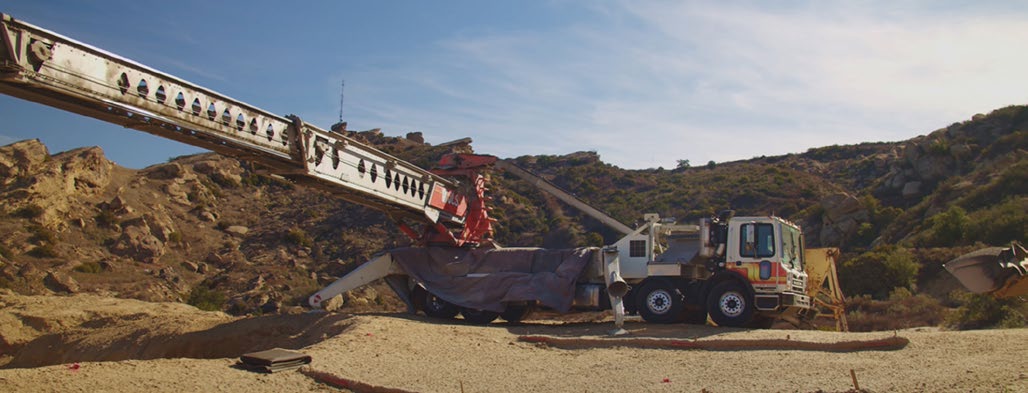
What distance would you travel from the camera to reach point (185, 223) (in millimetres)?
39219

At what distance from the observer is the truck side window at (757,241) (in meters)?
17.7

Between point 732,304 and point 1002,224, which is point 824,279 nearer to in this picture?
point 732,304

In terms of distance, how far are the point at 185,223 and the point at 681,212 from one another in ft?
86.8

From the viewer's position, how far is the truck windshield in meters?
17.8

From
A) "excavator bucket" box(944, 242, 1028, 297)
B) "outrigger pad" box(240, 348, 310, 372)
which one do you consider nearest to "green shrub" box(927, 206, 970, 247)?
"excavator bucket" box(944, 242, 1028, 297)

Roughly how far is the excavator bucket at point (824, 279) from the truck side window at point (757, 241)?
7.14 ft

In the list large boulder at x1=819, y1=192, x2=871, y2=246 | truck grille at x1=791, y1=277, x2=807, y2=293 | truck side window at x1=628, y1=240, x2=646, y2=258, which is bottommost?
truck grille at x1=791, y1=277, x2=807, y2=293

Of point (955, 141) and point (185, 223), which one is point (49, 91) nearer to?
point (185, 223)

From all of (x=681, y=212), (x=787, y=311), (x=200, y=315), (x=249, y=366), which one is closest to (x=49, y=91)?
(x=249, y=366)

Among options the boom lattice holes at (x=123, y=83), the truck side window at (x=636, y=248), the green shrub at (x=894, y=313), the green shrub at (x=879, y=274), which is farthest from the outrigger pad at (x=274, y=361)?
the green shrub at (x=879, y=274)

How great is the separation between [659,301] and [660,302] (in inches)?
1.3

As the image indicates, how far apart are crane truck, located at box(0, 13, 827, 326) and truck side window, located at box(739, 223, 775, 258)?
0.07ft

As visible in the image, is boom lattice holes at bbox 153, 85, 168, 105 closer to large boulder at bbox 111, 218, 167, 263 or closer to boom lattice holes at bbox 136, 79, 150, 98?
boom lattice holes at bbox 136, 79, 150, 98

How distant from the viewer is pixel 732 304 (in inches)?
690
